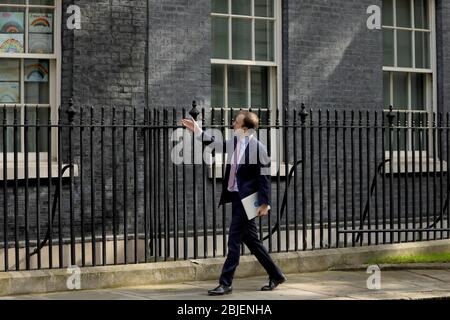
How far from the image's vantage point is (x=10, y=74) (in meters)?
11.9

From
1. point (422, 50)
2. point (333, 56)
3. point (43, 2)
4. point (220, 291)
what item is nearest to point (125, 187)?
point (220, 291)

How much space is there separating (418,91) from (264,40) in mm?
3135

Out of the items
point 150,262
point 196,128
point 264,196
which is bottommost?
point 150,262

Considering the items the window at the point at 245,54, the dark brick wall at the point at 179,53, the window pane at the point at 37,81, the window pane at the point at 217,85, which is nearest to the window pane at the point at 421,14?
the window at the point at 245,54

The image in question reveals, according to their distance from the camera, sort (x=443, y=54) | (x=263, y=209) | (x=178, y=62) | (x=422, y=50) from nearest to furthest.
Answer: (x=263, y=209)
(x=178, y=62)
(x=443, y=54)
(x=422, y=50)

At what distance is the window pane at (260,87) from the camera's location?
44.5ft

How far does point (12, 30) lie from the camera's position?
1189cm

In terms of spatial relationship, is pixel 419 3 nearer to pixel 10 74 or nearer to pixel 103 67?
pixel 103 67

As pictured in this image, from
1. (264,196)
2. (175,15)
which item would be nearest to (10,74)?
(175,15)

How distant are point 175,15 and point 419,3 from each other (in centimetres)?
474

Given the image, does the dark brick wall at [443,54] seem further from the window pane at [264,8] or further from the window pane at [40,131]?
the window pane at [40,131]

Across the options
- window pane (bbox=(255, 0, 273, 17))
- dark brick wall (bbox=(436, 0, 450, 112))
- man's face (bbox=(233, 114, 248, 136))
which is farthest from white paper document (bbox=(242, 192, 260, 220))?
dark brick wall (bbox=(436, 0, 450, 112))

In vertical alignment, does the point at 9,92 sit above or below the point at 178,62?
below

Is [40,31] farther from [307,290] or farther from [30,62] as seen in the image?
[307,290]
